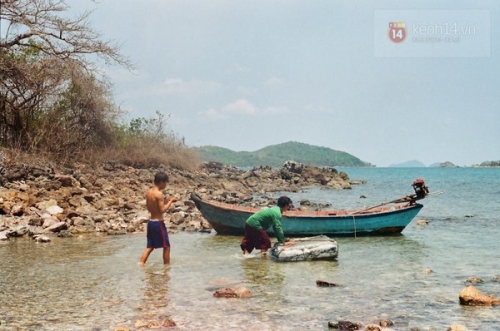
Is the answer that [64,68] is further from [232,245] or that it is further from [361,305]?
[361,305]

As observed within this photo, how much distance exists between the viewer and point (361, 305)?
753cm

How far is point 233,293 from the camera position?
791cm

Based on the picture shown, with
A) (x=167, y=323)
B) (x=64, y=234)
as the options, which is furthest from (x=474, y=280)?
(x=64, y=234)

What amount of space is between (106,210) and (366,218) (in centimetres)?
901

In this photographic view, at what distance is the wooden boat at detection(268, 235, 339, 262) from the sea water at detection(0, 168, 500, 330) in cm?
23

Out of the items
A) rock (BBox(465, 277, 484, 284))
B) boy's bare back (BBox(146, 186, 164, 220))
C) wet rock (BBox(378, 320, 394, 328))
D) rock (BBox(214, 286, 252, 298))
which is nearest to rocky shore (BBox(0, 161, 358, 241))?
boy's bare back (BBox(146, 186, 164, 220))

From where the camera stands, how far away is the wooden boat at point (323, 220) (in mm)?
15367

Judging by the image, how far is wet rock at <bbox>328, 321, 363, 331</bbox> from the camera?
6.27 metres

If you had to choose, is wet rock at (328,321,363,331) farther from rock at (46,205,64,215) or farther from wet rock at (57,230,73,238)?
rock at (46,205,64,215)

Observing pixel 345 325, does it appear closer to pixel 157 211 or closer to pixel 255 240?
pixel 157 211

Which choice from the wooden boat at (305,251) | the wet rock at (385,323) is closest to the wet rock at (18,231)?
the wooden boat at (305,251)

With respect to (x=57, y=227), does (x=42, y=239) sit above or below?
below

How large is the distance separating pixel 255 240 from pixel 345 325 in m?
5.57

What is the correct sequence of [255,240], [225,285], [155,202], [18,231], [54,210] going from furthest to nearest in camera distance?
[54,210] → [18,231] → [255,240] → [155,202] → [225,285]
